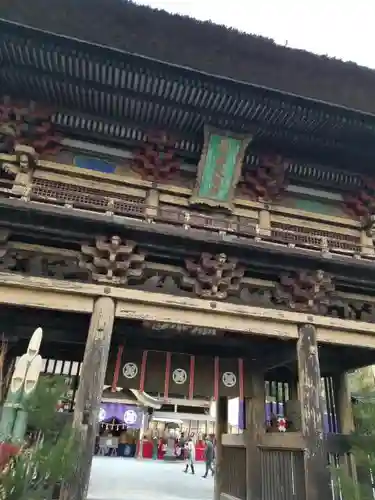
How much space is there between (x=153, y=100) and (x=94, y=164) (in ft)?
5.52

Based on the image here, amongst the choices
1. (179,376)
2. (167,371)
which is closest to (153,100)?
(167,371)

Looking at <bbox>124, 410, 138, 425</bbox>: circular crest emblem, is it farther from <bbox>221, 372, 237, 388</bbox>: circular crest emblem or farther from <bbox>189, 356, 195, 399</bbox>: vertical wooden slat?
<bbox>189, 356, 195, 399</bbox>: vertical wooden slat

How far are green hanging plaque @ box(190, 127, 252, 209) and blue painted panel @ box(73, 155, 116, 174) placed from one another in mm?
1731

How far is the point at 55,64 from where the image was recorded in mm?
6652

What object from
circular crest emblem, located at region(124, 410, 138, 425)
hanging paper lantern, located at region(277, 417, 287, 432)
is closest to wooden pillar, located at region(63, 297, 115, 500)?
hanging paper lantern, located at region(277, 417, 287, 432)

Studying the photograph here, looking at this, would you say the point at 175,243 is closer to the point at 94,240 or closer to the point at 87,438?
the point at 94,240

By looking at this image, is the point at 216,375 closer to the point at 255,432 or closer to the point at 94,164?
the point at 255,432

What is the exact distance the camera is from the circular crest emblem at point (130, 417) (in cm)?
1980

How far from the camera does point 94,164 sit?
307 inches

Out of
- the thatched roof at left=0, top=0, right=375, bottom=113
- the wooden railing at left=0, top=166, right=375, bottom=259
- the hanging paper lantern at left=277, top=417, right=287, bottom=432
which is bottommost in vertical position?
the hanging paper lantern at left=277, top=417, right=287, bottom=432

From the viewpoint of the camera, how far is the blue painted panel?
7.74 metres

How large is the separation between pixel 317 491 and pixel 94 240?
4.64m

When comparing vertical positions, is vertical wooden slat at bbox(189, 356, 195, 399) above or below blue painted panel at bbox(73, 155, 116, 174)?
below

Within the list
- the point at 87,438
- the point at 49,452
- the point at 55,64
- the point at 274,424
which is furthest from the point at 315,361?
the point at 55,64
